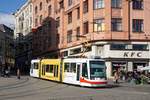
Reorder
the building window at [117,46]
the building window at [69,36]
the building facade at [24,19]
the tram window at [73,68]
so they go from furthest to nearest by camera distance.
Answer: the building facade at [24,19] < the building window at [69,36] < the building window at [117,46] < the tram window at [73,68]

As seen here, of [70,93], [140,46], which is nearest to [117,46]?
[140,46]

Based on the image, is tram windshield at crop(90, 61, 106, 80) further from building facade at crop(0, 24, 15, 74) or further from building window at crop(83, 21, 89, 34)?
building facade at crop(0, 24, 15, 74)

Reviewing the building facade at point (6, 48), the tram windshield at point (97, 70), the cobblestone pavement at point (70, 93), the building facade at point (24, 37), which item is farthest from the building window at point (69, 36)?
the building facade at point (6, 48)

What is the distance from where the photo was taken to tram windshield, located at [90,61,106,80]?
3781 cm

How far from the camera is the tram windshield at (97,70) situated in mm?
37812

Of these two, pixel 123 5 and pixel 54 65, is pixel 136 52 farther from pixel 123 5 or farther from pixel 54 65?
pixel 54 65

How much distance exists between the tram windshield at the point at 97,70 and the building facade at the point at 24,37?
6460 centimetres

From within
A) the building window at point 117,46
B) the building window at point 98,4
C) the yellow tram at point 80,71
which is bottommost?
the yellow tram at point 80,71

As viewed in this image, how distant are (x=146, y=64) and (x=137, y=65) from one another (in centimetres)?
125

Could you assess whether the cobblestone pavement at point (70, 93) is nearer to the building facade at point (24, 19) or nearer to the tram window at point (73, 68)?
the tram window at point (73, 68)

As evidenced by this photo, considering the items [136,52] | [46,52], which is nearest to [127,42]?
[136,52]

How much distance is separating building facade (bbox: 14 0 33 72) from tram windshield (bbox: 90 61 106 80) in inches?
2543

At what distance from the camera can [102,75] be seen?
38031mm

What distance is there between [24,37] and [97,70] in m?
75.8
